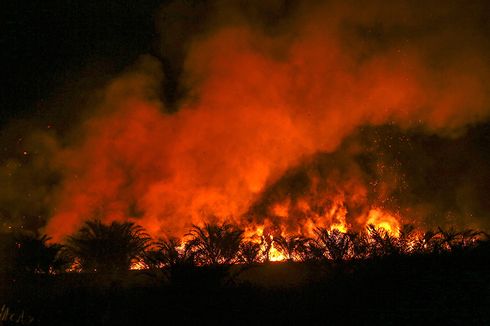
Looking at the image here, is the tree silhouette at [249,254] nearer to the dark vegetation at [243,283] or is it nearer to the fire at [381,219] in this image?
the dark vegetation at [243,283]

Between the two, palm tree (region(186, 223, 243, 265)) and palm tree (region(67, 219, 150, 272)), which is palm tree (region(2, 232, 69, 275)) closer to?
palm tree (region(67, 219, 150, 272))

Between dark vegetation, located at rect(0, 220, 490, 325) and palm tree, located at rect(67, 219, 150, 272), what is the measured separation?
0.06ft

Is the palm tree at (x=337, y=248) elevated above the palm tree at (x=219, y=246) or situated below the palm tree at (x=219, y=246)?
below

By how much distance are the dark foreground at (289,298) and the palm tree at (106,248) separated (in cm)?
121

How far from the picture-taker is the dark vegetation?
18.6ft

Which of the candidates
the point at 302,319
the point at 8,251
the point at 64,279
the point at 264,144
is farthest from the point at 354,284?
the point at 264,144

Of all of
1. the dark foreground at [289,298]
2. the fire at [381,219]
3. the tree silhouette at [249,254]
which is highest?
the fire at [381,219]

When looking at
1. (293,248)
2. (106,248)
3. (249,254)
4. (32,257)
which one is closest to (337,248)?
(293,248)

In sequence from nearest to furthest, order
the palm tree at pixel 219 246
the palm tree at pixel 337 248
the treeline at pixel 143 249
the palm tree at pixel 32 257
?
the palm tree at pixel 337 248, the treeline at pixel 143 249, the palm tree at pixel 32 257, the palm tree at pixel 219 246

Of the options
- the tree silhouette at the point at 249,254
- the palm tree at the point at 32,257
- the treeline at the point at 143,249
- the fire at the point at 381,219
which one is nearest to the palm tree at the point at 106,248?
the treeline at the point at 143,249

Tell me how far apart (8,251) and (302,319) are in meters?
6.45

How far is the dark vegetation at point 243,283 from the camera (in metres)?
5.68

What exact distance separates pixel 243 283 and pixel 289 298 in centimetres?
76

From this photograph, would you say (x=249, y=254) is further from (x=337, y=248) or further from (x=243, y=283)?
(x=243, y=283)
